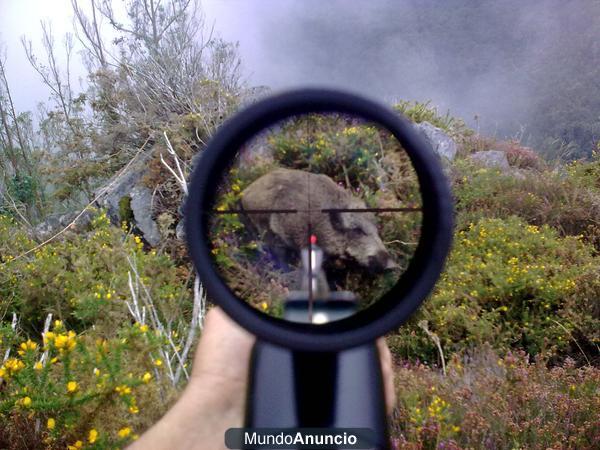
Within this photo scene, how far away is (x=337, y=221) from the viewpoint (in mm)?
921

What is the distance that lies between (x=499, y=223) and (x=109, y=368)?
319cm

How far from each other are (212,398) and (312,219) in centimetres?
50

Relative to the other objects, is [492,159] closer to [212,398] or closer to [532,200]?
[532,200]

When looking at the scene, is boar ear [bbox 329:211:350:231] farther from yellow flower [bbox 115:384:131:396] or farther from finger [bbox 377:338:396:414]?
yellow flower [bbox 115:384:131:396]

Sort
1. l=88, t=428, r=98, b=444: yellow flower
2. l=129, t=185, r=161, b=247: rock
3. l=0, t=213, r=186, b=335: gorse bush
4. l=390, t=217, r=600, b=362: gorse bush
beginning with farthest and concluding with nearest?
l=129, t=185, r=161, b=247: rock < l=390, t=217, r=600, b=362: gorse bush < l=0, t=213, r=186, b=335: gorse bush < l=88, t=428, r=98, b=444: yellow flower

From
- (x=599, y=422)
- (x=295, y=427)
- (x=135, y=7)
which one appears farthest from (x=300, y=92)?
(x=135, y=7)

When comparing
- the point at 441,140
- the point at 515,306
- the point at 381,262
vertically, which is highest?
the point at 441,140

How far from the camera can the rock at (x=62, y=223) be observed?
518cm

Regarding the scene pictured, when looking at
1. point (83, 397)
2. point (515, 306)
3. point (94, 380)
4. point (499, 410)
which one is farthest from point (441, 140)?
point (83, 397)

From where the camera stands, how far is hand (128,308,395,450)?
1.09 m

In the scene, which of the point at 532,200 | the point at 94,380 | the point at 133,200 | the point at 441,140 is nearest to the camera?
the point at 94,380

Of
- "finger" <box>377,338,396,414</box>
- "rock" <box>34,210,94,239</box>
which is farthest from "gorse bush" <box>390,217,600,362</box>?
"rock" <box>34,210,94,239</box>

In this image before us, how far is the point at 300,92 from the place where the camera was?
0.76m

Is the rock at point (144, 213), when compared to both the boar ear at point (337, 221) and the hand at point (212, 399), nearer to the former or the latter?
the hand at point (212, 399)
